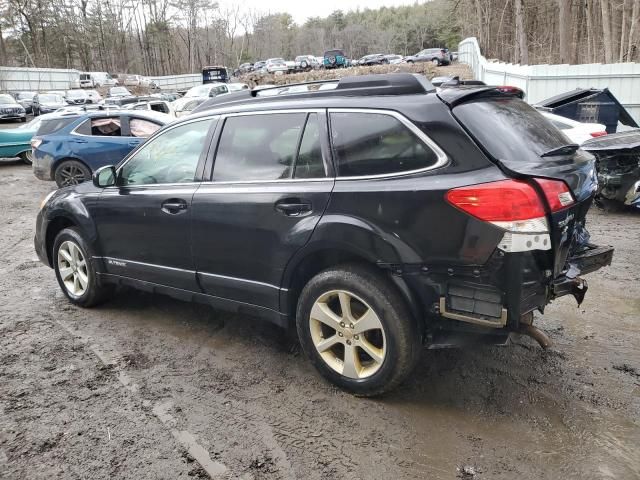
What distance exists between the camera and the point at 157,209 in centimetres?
395

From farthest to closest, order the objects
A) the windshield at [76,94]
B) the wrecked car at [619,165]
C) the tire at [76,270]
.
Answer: the windshield at [76,94] → the wrecked car at [619,165] → the tire at [76,270]

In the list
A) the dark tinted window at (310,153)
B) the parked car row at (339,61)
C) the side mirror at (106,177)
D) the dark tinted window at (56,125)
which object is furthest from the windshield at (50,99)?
the dark tinted window at (310,153)

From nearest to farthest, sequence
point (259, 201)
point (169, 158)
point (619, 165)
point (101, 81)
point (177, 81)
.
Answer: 1. point (259, 201)
2. point (169, 158)
3. point (619, 165)
4. point (101, 81)
5. point (177, 81)

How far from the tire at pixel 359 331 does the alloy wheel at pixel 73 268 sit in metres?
2.46

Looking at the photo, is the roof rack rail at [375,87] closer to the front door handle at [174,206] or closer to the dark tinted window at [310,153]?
the dark tinted window at [310,153]

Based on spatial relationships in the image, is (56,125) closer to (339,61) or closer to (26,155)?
(26,155)

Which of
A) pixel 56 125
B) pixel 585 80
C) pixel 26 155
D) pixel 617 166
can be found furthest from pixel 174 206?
pixel 585 80

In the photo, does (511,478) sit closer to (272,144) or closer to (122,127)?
(272,144)

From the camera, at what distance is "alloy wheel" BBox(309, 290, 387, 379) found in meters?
3.02

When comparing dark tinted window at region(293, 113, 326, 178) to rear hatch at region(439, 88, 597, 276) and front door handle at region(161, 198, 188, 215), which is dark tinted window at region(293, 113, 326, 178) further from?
front door handle at region(161, 198, 188, 215)

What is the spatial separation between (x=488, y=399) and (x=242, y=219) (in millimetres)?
1921

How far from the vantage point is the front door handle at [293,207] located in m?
3.14

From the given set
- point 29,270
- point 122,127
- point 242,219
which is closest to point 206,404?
point 242,219

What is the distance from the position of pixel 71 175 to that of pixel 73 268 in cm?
673
